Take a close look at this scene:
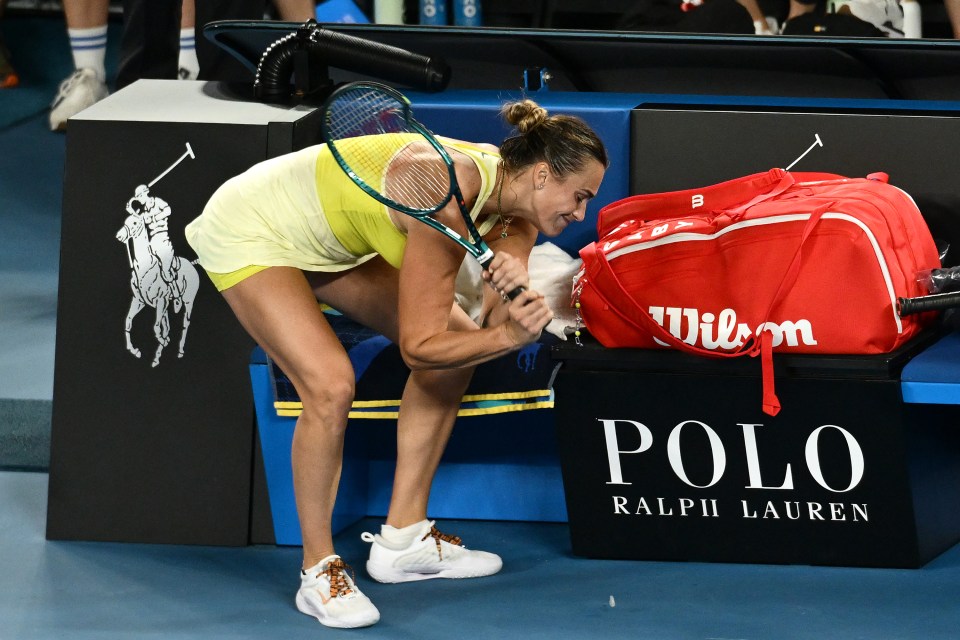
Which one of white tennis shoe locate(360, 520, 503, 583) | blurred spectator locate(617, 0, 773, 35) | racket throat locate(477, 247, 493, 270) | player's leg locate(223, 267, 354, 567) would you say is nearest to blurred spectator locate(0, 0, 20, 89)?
blurred spectator locate(617, 0, 773, 35)

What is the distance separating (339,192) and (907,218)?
110 cm

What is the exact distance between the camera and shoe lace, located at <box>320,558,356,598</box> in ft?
9.16

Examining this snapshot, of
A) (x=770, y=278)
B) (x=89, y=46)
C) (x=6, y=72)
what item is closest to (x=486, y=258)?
(x=770, y=278)

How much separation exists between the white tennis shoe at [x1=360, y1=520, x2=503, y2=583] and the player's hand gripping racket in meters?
0.68

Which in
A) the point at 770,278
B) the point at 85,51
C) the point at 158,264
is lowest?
the point at 158,264

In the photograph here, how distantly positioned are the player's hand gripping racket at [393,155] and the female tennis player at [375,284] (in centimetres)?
5

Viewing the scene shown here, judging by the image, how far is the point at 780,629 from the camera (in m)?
2.71

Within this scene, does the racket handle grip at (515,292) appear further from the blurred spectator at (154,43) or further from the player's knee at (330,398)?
the blurred spectator at (154,43)

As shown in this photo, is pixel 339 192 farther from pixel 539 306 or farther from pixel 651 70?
pixel 651 70

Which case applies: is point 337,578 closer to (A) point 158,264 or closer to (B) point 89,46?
(A) point 158,264

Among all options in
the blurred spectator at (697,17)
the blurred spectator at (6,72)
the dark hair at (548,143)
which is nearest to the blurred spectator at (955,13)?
the blurred spectator at (697,17)

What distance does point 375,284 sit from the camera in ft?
9.75

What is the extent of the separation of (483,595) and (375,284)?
65 cm

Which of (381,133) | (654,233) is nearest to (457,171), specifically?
(381,133)
